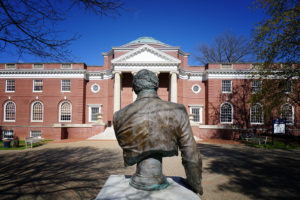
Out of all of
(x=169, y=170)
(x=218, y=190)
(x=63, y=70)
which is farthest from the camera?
(x=63, y=70)

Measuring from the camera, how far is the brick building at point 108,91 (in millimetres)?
23250

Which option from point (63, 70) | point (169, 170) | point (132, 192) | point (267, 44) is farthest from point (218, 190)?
point (63, 70)

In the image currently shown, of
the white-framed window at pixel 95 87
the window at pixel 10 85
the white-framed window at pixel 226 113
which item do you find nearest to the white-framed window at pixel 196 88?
the white-framed window at pixel 226 113

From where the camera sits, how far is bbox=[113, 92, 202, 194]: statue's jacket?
1.93 m

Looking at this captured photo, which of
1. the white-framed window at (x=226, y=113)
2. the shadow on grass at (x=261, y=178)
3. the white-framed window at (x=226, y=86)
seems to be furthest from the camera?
the white-framed window at (x=226, y=86)

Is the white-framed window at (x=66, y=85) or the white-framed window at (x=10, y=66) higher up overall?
the white-framed window at (x=10, y=66)

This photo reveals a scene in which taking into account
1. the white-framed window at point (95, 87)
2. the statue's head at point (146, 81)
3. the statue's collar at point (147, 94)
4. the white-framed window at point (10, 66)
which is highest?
the white-framed window at point (10, 66)

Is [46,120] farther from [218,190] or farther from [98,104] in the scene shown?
[218,190]

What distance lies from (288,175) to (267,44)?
795 centimetres

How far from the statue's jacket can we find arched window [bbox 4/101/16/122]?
29.4 metres

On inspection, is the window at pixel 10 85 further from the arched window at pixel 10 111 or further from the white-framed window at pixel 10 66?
the white-framed window at pixel 10 66

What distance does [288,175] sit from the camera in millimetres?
7156

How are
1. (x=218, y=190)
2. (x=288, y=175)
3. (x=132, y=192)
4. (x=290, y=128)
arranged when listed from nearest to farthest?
(x=132, y=192)
(x=218, y=190)
(x=288, y=175)
(x=290, y=128)

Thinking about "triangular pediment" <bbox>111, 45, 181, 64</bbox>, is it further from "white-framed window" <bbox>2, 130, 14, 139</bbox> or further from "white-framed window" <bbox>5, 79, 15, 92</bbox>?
"white-framed window" <bbox>2, 130, 14, 139</bbox>
